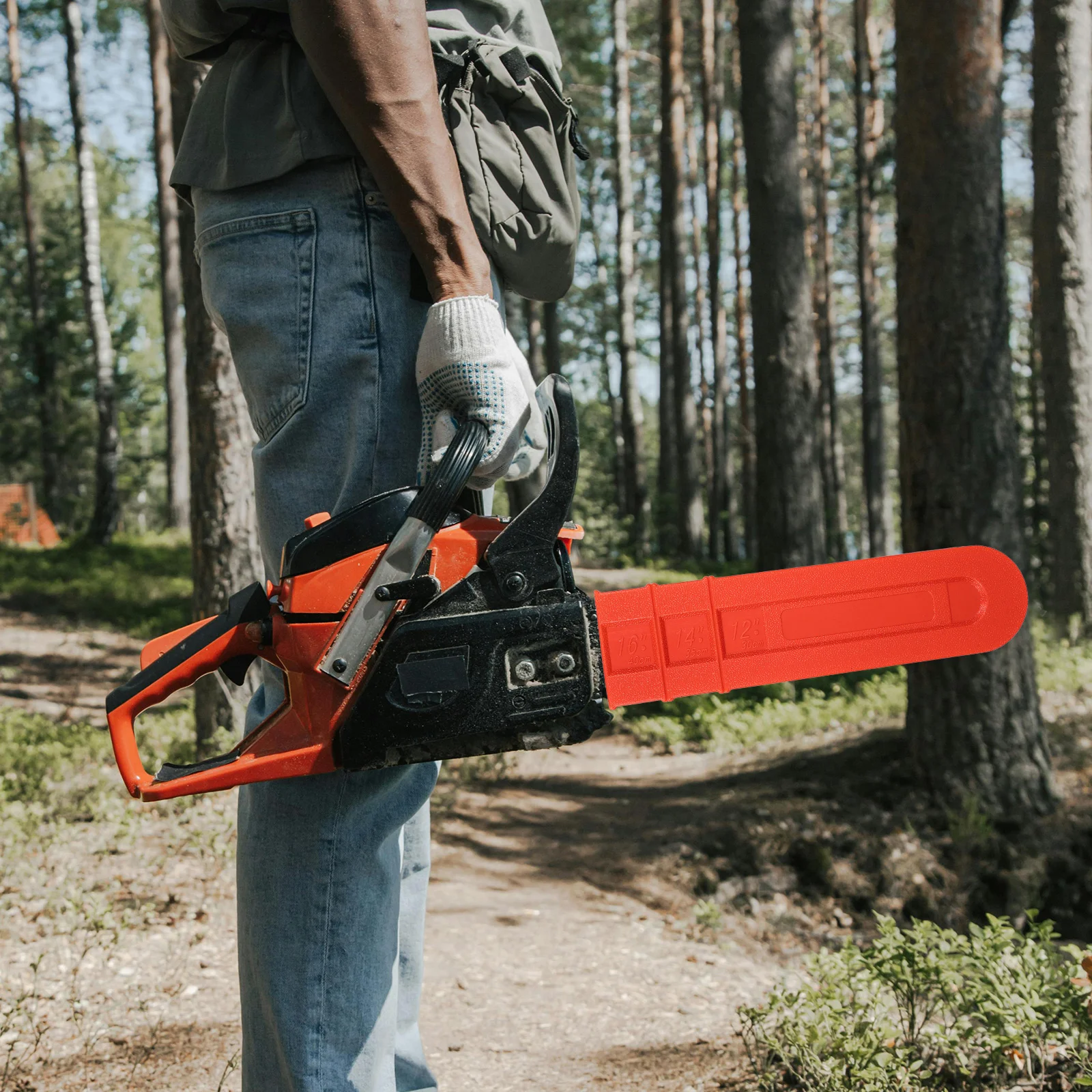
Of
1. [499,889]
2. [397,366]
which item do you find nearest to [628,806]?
[499,889]

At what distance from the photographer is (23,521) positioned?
58.0 feet

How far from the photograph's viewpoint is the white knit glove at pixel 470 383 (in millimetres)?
1403

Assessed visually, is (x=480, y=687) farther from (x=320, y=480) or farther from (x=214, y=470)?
(x=214, y=470)

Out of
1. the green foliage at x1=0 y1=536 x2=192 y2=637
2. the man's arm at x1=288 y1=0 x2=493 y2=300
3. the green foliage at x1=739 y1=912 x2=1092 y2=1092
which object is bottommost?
the green foliage at x1=0 y1=536 x2=192 y2=637

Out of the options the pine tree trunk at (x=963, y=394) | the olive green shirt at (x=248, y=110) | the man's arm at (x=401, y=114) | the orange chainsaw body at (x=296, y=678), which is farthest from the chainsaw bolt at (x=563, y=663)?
the pine tree trunk at (x=963, y=394)

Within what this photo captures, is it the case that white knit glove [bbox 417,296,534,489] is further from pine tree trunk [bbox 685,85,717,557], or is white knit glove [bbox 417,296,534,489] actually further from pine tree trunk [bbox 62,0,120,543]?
pine tree trunk [bbox 685,85,717,557]

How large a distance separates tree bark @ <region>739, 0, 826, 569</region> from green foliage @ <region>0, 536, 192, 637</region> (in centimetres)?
581

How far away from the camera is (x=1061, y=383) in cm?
961

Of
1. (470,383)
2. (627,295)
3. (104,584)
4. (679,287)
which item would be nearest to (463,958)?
(470,383)

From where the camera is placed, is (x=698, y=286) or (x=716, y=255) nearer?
(x=716, y=255)

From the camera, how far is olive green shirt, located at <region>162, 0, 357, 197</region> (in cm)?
148

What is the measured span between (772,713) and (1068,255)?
18.2 ft

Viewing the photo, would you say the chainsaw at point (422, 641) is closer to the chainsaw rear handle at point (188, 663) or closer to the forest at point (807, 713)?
the chainsaw rear handle at point (188, 663)

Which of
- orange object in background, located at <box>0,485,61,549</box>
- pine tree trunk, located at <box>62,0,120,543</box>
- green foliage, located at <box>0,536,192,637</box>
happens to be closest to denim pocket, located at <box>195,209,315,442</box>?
green foliage, located at <box>0,536,192,637</box>
